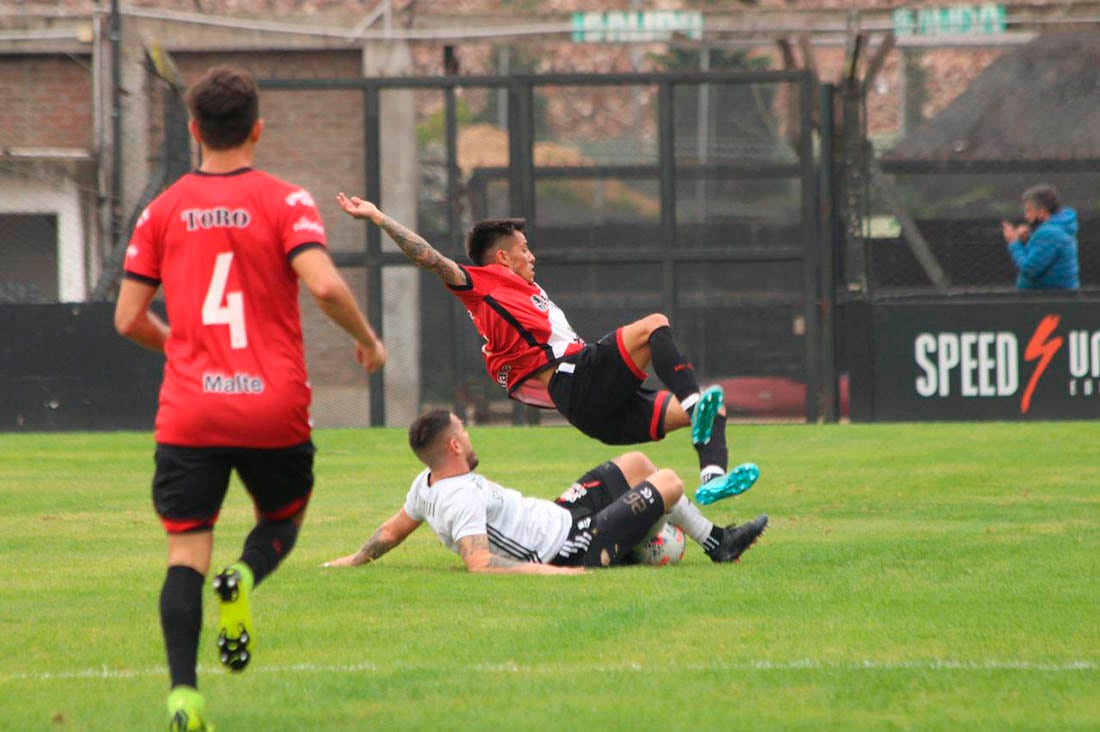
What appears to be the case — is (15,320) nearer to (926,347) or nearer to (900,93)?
(926,347)

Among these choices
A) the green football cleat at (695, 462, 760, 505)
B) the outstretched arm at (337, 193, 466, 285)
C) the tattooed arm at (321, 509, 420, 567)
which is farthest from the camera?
the tattooed arm at (321, 509, 420, 567)

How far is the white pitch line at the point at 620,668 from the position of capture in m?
5.47

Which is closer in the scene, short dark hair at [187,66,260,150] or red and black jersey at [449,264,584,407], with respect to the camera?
short dark hair at [187,66,260,150]

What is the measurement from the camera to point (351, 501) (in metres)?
11.4

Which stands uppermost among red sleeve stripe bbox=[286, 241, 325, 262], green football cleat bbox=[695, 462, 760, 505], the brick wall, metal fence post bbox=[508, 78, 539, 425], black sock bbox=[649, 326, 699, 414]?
the brick wall

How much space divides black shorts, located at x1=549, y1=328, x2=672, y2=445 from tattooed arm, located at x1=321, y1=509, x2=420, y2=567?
1.02 meters

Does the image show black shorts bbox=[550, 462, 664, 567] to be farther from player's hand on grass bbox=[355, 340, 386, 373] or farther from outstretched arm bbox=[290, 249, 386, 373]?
outstretched arm bbox=[290, 249, 386, 373]

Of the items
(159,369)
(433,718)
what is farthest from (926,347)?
(433,718)

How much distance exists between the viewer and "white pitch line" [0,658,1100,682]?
5.47 meters

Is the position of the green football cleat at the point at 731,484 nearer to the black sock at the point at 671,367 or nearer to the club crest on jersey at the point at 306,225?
the black sock at the point at 671,367

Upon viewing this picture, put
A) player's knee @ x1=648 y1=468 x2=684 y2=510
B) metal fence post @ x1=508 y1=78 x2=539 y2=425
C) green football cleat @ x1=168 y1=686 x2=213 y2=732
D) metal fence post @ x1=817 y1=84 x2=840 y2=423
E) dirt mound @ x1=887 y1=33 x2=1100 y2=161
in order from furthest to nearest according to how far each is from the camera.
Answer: dirt mound @ x1=887 y1=33 x2=1100 y2=161 → metal fence post @ x1=508 y1=78 x2=539 y2=425 → metal fence post @ x1=817 y1=84 x2=840 y2=423 → player's knee @ x1=648 y1=468 x2=684 y2=510 → green football cleat @ x1=168 y1=686 x2=213 y2=732

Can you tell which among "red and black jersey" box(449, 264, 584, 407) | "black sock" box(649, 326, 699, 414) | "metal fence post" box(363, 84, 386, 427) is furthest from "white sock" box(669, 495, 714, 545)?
"metal fence post" box(363, 84, 386, 427)

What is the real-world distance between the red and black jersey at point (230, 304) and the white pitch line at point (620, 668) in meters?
1.12

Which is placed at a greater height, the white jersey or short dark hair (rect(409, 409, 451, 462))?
short dark hair (rect(409, 409, 451, 462))
